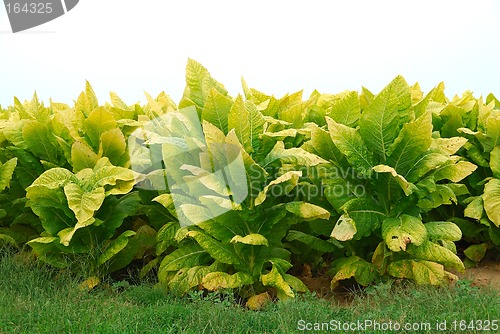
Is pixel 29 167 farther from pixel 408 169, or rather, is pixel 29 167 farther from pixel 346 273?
pixel 408 169

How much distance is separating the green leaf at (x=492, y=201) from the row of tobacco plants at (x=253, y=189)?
11 millimetres

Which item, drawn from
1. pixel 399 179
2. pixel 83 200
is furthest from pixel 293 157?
pixel 83 200

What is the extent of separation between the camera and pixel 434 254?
3889mm

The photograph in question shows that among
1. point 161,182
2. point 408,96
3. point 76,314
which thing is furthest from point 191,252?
point 408,96

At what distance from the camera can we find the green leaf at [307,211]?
3.72 meters

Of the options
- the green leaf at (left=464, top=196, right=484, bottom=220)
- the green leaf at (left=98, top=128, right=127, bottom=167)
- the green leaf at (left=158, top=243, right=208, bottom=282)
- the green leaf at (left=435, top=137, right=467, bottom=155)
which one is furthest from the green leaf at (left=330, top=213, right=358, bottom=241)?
the green leaf at (left=98, top=128, right=127, bottom=167)

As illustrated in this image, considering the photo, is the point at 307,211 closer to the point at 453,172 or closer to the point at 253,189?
the point at 253,189

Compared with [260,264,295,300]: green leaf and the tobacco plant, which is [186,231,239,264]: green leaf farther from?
the tobacco plant

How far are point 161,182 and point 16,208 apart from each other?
186cm

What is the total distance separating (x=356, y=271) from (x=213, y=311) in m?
1.14

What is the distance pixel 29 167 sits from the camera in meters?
4.97

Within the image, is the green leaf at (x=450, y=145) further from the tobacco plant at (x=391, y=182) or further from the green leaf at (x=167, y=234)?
the green leaf at (x=167, y=234)

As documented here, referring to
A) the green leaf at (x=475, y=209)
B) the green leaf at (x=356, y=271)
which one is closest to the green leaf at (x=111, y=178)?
the green leaf at (x=356, y=271)

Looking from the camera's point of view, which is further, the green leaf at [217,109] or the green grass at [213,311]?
the green leaf at [217,109]
